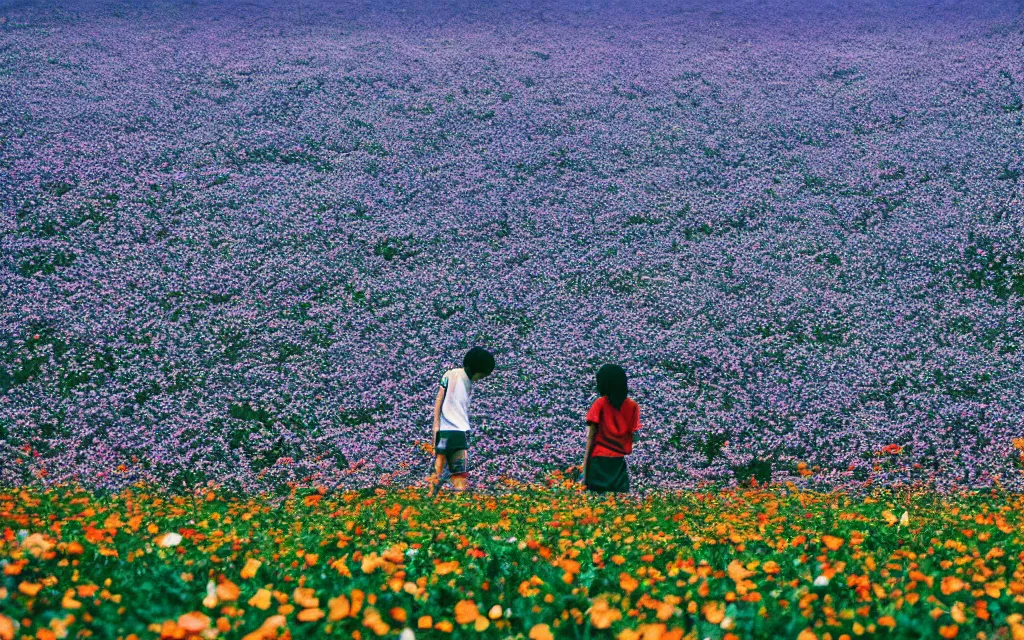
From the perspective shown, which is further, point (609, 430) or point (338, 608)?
point (609, 430)

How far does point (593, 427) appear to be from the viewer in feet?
29.8

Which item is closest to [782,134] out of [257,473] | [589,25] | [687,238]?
[687,238]

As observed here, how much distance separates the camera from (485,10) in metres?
33.0

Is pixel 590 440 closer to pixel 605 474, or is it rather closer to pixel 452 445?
pixel 605 474

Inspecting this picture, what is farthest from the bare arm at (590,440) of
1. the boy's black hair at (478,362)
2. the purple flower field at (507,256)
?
the purple flower field at (507,256)

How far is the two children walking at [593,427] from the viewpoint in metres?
9.03

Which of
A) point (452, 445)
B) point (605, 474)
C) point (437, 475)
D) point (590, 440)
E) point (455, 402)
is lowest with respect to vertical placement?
point (437, 475)

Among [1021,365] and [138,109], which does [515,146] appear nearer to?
[138,109]

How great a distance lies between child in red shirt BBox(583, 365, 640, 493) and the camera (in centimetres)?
898

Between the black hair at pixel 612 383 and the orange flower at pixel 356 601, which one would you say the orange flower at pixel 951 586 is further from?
the black hair at pixel 612 383

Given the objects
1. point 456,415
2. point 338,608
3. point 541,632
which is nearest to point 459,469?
point 456,415

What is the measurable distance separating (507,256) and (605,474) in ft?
22.9

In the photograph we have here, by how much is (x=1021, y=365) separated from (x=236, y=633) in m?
12.0

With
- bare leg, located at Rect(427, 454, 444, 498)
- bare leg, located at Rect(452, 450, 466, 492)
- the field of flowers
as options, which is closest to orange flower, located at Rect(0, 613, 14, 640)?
the field of flowers
